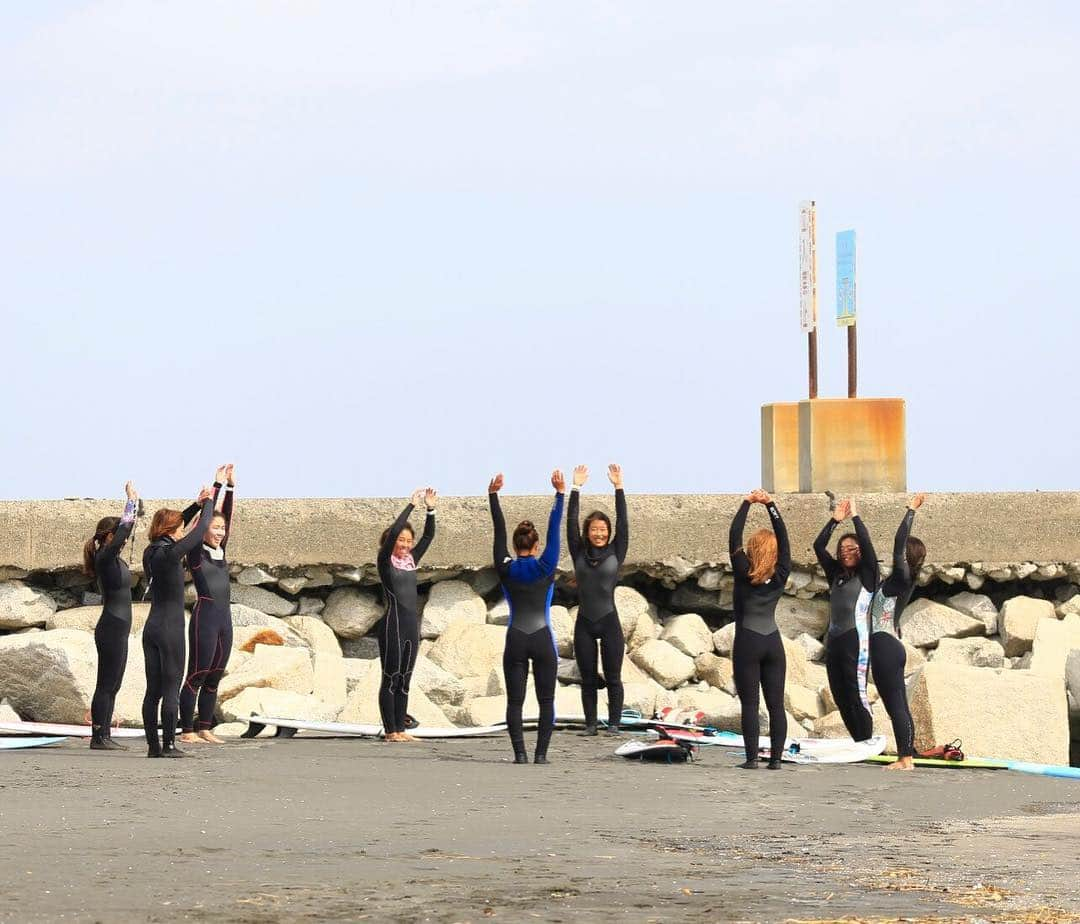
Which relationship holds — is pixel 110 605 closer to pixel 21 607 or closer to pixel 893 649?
pixel 21 607

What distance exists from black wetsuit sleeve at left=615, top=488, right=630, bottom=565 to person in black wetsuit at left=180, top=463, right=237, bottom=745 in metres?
2.63

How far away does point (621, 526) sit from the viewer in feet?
40.9

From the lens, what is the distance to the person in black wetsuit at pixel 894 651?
1164 cm

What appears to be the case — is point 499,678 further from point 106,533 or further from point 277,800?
point 277,800

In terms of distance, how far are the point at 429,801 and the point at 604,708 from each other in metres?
4.94

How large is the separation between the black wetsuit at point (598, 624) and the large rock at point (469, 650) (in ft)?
7.22

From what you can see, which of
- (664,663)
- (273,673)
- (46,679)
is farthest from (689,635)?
(46,679)

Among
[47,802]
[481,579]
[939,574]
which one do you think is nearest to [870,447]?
[939,574]

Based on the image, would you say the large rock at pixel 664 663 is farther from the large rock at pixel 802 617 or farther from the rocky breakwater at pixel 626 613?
the large rock at pixel 802 617

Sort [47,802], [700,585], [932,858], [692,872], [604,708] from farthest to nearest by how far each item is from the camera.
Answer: [700,585] < [604,708] < [47,802] < [932,858] < [692,872]

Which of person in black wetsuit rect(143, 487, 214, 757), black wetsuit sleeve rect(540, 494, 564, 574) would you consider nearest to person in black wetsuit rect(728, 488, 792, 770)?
black wetsuit sleeve rect(540, 494, 564, 574)

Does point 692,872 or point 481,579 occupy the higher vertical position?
point 481,579

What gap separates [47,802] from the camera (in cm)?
914

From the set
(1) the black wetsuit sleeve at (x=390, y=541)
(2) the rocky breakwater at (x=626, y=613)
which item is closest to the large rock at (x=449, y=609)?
(2) the rocky breakwater at (x=626, y=613)
